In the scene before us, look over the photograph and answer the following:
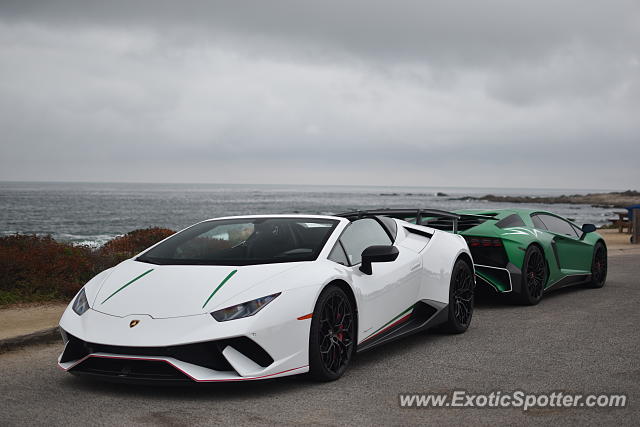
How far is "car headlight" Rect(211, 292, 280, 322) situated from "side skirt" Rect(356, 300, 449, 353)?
1.35 metres

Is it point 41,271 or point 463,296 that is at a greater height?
point 463,296

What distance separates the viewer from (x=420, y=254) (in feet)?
23.7

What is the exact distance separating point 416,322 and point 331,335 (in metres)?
1.72

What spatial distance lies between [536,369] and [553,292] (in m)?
5.71

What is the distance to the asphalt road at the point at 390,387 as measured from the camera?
4.55 m

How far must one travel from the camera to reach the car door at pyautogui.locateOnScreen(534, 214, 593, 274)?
10555 millimetres

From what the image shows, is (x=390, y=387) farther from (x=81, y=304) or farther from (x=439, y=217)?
(x=439, y=217)

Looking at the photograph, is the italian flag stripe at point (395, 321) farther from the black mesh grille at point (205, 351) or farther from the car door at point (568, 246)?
the car door at point (568, 246)

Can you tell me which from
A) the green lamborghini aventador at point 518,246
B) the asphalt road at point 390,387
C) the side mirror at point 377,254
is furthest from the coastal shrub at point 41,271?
the side mirror at point 377,254

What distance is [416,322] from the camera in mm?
6980

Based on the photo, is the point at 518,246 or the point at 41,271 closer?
the point at 518,246

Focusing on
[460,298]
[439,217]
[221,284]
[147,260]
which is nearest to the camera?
[221,284]

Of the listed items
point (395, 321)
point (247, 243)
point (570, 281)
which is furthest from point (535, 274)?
point (247, 243)

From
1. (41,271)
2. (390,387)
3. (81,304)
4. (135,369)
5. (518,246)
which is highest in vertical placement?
(518,246)
